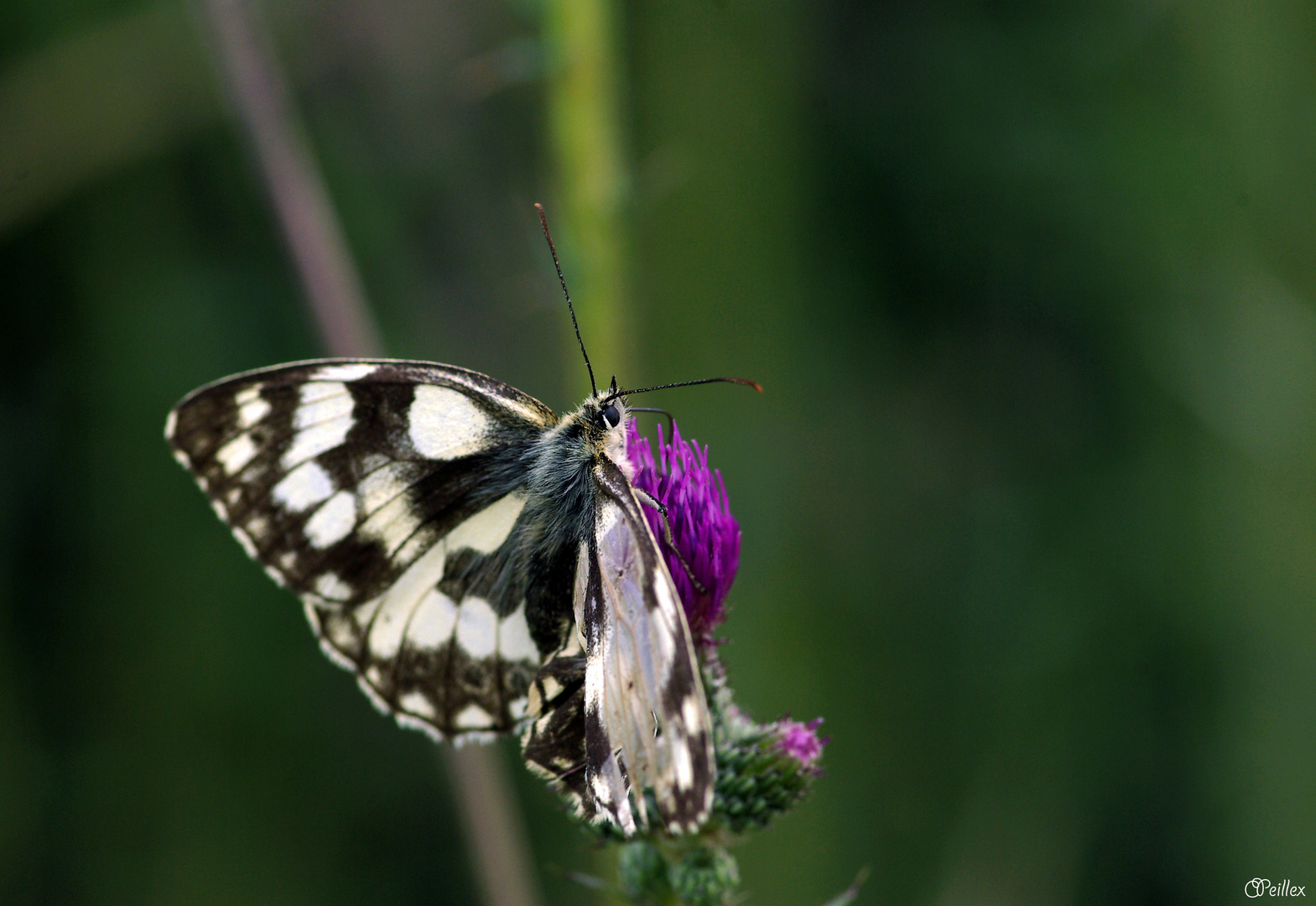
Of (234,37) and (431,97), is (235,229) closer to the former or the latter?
(431,97)

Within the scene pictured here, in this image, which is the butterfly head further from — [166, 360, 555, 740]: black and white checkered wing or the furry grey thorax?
[166, 360, 555, 740]: black and white checkered wing

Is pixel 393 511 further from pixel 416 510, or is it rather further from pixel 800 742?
pixel 800 742

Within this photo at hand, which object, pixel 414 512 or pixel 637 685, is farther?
pixel 414 512

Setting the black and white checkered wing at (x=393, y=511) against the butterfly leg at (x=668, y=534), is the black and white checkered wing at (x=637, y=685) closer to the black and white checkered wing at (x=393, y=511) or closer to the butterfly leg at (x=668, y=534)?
the butterfly leg at (x=668, y=534)
